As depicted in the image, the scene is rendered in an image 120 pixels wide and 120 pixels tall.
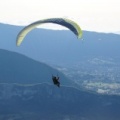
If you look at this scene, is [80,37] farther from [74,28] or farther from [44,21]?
[44,21]

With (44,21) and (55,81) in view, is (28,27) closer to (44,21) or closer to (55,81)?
(44,21)

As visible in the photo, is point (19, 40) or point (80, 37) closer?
point (80, 37)

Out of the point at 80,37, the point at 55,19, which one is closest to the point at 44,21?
the point at 55,19

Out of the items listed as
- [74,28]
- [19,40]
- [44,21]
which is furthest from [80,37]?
[19,40]

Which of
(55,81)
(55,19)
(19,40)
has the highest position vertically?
(55,19)

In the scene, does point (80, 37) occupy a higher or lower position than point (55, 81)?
higher

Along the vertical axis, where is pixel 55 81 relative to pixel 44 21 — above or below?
below

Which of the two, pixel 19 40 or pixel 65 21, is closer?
pixel 65 21
